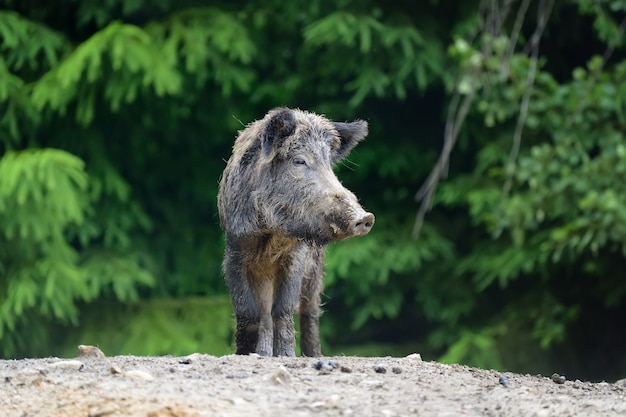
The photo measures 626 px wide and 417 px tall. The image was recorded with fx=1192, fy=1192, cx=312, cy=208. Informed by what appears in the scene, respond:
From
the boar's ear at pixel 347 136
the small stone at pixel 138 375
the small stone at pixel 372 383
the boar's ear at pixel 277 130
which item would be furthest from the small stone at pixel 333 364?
the boar's ear at pixel 347 136

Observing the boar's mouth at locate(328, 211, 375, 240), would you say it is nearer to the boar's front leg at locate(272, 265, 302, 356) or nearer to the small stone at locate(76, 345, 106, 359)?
the boar's front leg at locate(272, 265, 302, 356)

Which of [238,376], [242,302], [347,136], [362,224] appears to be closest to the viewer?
[238,376]

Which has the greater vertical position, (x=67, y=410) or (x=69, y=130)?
(x=69, y=130)

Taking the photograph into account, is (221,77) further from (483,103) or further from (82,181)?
(483,103)

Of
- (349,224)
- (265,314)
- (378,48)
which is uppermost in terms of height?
(378,48)

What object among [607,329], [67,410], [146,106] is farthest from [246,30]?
[67,410]

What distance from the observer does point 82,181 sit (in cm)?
1060

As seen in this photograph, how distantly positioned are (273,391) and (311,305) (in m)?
2.58

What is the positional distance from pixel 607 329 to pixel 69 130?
18.9ft

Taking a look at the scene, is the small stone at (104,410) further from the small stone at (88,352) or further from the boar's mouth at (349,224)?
the boar's mouth at (349,224)

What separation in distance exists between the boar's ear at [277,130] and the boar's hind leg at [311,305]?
877 millimetres

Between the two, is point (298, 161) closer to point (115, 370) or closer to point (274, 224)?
point (274, 224)

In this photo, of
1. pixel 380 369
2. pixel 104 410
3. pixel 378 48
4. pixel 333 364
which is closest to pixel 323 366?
pixel 333 364

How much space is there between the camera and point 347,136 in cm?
746
